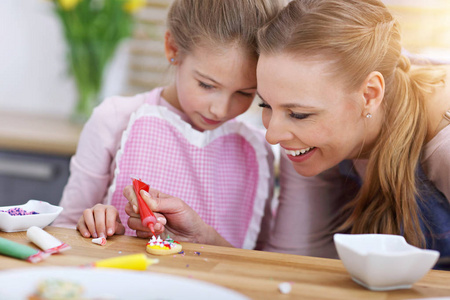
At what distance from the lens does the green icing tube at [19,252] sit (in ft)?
2.74

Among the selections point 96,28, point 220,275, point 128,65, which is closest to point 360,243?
point 220,275

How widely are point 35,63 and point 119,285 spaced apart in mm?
2516

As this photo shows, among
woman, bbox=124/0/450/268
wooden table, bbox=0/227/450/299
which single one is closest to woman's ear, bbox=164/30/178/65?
woman, bbox=124/0/450/268

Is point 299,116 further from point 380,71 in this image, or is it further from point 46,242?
point 46,242

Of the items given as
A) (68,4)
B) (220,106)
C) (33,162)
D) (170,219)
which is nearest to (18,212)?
(170,219)

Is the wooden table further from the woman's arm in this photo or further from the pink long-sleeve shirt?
the woman's arm

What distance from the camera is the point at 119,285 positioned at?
69cm

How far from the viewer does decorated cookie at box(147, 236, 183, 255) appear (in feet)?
3.05

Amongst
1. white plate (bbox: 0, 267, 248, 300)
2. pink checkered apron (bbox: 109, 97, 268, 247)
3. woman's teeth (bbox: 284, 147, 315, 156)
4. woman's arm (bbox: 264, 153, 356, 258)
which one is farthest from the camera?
woman's arm (bbox: 264, 153, 356, 258)

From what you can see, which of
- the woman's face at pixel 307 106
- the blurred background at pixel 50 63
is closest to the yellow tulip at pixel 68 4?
the blurred background at pixel 50 63

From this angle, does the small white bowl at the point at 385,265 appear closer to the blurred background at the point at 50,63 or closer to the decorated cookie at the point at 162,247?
the decorated cookie at the point at 162,247

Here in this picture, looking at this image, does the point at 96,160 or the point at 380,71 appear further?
the point at 96,160

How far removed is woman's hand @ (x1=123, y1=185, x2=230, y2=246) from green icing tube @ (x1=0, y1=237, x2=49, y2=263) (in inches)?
9.3

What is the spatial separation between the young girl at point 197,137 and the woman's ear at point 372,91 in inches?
10.8
